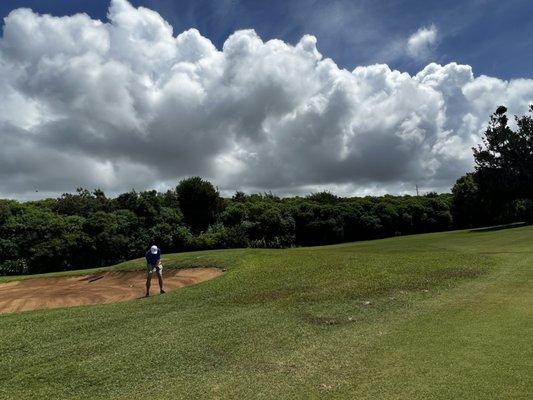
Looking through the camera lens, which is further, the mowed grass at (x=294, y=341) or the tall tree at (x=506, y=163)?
the tall tree at (x=506, y=163)

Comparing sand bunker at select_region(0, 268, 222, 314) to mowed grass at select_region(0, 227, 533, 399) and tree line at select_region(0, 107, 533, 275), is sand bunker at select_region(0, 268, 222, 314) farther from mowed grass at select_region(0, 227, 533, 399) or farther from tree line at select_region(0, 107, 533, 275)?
tree line at select_region(0, 107, 533, 275)

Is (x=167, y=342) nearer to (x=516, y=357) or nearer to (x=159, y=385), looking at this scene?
(x=159, y=385)

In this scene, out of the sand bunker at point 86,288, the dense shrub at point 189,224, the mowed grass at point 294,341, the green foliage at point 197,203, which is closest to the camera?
the mowed grass at point 294,341

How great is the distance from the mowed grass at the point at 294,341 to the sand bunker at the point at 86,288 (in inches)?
117

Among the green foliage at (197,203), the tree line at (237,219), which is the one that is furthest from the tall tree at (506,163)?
the green foliage at (197,203)

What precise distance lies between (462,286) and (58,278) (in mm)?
22311

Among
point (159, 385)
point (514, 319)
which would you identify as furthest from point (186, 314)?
point (514, 319)

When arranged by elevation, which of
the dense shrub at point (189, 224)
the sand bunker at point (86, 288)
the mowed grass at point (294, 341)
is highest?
the dense shrub at point (189, 224)

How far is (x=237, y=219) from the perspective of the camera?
2613 inches

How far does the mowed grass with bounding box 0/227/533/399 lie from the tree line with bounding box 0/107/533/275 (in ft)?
116

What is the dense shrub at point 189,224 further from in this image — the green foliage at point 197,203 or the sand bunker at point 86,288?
the sand bunker at point 86,288

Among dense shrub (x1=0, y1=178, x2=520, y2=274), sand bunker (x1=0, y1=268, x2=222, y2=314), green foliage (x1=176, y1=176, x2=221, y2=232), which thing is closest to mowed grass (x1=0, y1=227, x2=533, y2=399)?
sand bunker (x1=0, y1=268, x2=222, y2=314)

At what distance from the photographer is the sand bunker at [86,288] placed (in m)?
19.9

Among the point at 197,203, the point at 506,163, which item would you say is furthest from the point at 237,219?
the point at 506,163
